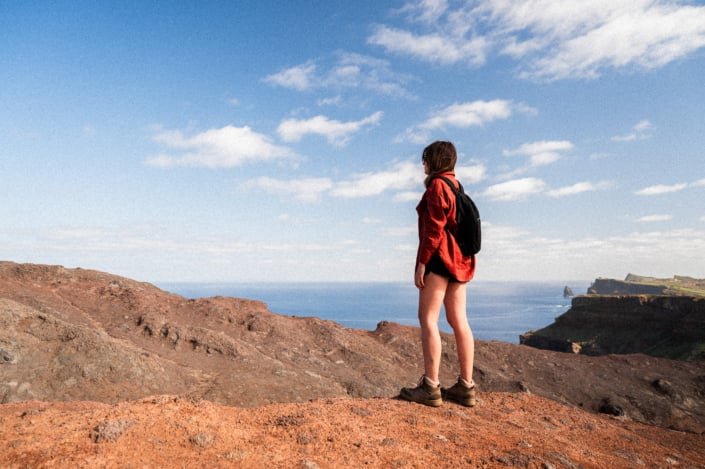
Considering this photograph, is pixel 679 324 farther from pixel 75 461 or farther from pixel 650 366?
pixel 75 461

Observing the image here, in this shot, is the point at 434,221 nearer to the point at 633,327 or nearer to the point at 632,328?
the point at 633,327

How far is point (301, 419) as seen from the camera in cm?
468

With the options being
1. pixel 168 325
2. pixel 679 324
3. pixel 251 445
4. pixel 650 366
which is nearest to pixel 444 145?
pixel 251 445

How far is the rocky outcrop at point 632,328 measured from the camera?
69938 millimetres

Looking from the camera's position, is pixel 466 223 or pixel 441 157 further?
pixel 441 157

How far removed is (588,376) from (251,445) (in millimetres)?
17971

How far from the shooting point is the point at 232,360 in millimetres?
11758

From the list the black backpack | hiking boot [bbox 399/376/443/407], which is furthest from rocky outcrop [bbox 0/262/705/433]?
the black backpack

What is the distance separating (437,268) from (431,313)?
2.11 ft

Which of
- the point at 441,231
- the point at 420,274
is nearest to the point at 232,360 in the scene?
the point at 420,274

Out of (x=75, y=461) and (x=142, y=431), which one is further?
(x=142, y=431)

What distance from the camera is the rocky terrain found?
12.6ft

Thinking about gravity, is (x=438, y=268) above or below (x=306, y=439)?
above

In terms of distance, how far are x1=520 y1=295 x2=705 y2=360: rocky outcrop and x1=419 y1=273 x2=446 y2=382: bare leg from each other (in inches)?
2835
